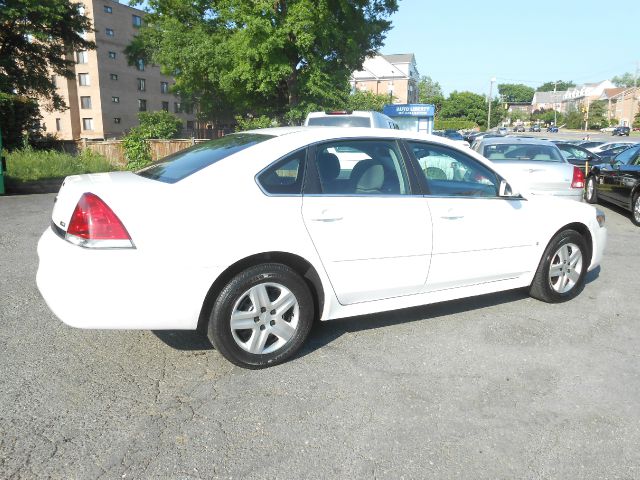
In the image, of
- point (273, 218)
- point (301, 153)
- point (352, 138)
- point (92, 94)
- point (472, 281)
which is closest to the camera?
point (273, 218)

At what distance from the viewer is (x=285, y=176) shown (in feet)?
11.8

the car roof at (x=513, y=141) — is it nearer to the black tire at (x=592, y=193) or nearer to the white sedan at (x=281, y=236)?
the black tire at (x=592, y=193)

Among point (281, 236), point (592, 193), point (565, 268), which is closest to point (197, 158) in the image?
point (281, 236)

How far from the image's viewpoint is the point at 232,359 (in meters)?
3.45

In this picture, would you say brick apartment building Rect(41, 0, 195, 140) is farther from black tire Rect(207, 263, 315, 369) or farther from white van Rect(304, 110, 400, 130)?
black tire Rect(207, 263, 315, 369)

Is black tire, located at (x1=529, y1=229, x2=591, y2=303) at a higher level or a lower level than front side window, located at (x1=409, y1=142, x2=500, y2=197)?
lower

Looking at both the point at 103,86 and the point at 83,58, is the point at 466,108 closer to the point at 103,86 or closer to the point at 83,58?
the point at 103,86

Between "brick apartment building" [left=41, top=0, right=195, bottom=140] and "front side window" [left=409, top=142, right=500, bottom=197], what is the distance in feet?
171

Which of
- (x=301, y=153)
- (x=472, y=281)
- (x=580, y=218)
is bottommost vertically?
(x=472, y=281)

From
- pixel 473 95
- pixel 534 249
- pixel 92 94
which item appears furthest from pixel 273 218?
pixel 473 95

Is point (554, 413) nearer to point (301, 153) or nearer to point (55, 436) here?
point (301, 153)

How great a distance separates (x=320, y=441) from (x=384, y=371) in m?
0.94

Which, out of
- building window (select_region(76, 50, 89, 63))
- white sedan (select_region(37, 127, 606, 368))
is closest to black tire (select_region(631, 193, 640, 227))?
white sedan (select_region(37, 127, 606, 368))

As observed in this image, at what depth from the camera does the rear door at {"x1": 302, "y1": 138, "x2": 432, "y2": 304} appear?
3629mm
